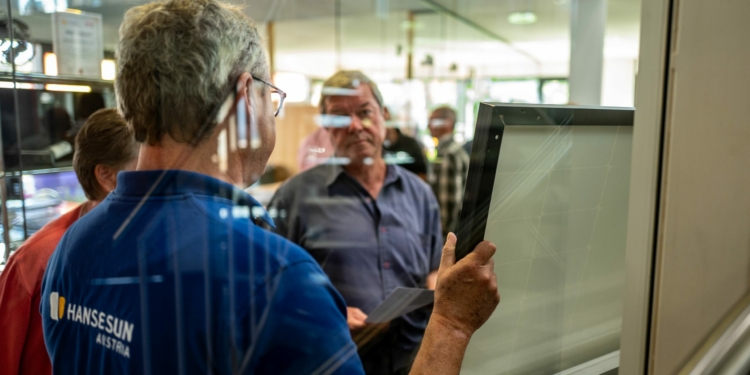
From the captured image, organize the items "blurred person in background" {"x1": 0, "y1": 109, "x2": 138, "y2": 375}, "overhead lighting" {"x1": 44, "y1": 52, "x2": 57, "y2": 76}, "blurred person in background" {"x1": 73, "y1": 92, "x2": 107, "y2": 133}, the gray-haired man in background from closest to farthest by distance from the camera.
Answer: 1. "blurred person in background" {"x1": 0, "y1": 109, "x2": 138, "y2": 375}
2. "overhead lighting" {"x1": 44, "y1": 52, "x2": 57, "y2": 76}
3. "blurred person in background" {"x1": 73, "y1": 92, "x2": 107, "y2": 133}
4. the gray-haired man in background

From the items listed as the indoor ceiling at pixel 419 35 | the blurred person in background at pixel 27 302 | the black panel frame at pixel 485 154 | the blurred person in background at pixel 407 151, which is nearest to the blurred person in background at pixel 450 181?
the blurred person in background at pixel 407 151

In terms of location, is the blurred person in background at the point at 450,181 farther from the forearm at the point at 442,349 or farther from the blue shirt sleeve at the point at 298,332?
the blue shirt sleeve at the point at 298,332

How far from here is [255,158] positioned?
0.81 meters

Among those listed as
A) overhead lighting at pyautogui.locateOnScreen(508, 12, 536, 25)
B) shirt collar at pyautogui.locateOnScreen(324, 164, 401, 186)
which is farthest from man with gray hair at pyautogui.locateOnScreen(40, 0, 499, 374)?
overhead lighting at pyautogui.locateOnScreen(508, 12, 536, 25)

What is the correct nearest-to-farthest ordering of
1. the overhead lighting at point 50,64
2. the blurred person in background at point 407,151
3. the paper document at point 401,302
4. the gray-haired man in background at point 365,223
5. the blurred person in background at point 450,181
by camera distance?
the paper document at point 401,302
the overhead lighting at point 50,64
the gray-haired man in background at point 365,223
the blurred person in background at point 450,181
the blurred person in background at point 407,151

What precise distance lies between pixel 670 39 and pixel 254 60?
1.69ft

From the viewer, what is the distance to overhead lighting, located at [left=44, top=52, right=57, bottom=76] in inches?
50.4

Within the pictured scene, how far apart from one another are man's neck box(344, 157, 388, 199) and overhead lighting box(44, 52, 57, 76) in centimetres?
80

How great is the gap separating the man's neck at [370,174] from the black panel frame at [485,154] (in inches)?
36.7

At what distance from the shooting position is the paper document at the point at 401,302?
111 cm

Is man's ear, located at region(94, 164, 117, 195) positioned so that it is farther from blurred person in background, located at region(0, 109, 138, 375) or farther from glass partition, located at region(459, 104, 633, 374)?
glass partition, located at region(459, 104, 633, 374)

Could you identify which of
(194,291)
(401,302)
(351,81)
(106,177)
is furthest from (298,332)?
(351,81)

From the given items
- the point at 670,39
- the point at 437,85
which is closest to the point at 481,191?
the point at 670,39

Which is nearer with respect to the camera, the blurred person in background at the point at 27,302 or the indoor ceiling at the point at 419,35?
the blurred person in background at the point at 27,302
